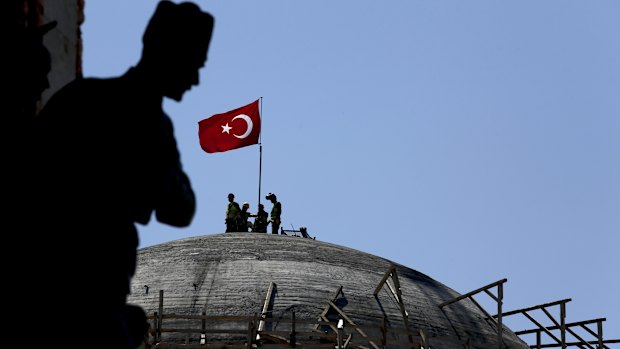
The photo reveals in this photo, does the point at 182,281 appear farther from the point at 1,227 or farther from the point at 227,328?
the point at 1,227

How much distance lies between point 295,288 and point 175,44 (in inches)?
1126

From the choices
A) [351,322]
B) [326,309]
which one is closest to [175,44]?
[351,322]

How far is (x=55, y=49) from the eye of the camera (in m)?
6.30

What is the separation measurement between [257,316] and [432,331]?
419 cm

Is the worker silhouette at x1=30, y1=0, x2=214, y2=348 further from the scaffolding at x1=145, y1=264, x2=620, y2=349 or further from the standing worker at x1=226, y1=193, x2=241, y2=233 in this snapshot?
the standing worker at x1=226, y1=193, x2=241, y2=233

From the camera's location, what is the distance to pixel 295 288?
34.1m

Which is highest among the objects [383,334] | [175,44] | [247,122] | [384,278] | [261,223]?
[247,122]

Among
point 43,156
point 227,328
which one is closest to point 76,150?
point 43,156

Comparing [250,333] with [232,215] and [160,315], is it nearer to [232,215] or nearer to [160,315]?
[160,315]

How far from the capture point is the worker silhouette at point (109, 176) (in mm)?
5359

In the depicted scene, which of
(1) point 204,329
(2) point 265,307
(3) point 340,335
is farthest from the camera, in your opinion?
(2) point 265,307

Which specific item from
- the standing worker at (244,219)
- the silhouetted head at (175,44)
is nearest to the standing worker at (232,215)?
the standing worker at (244,219)

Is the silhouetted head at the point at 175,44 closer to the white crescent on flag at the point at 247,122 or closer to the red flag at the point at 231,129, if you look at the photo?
the red flag at the point at 231,129

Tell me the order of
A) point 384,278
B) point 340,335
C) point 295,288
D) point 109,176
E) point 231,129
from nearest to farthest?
point 109,176, point 340,335, point 295,288, point 384,278, point 231,129
